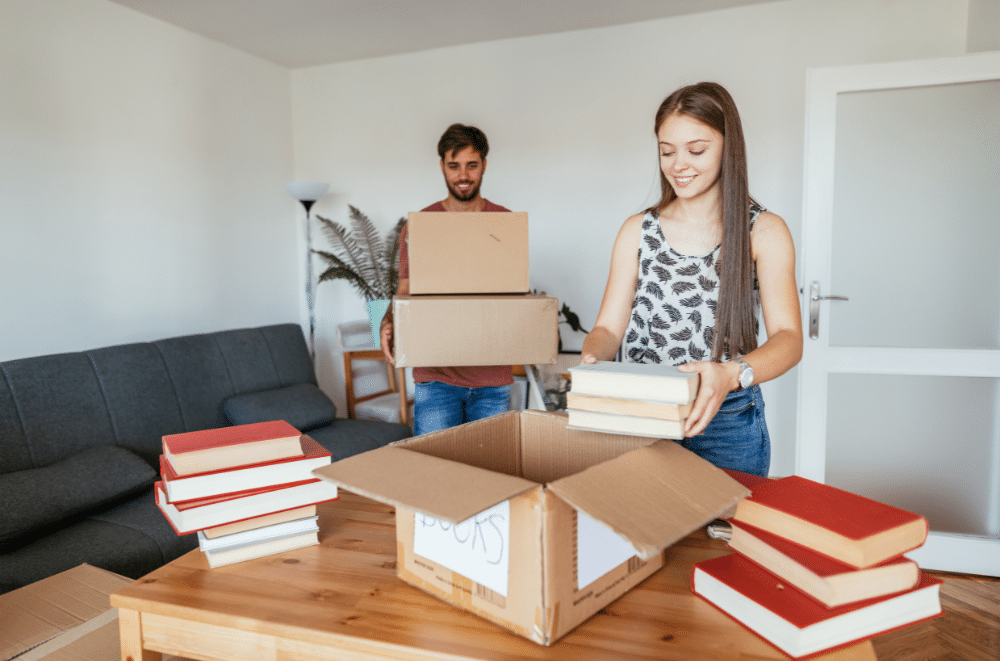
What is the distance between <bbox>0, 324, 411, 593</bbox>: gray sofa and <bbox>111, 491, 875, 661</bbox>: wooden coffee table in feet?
3.91

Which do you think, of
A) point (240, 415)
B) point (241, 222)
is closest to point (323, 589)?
point (240, 415)

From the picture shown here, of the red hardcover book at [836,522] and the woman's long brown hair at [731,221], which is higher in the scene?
the woman's long brown hair at [731,221]

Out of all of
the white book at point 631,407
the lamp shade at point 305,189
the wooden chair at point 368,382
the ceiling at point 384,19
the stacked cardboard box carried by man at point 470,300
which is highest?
Answer: the ceiling at point 384,19

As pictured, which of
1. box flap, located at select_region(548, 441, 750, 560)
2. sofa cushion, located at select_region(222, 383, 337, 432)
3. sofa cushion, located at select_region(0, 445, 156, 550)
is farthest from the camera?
sofa cushion, located at select_region(222, 383, 337, 432)

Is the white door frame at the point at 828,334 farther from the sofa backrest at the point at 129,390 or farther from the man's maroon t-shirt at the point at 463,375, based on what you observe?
the sofa backrest at the point at 129,390

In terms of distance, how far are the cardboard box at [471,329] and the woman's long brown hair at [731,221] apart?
1.09ft

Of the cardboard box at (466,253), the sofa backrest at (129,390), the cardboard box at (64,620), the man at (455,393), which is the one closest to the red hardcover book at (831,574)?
the cardboard box at (466,253)

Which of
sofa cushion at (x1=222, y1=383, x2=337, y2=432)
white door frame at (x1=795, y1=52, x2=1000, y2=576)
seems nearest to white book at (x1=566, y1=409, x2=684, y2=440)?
white door frame at (x1=795, y1=52, x2=1000, y2=576)

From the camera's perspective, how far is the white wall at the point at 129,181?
2.50 metres

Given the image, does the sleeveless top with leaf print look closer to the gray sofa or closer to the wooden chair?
the gray sofa

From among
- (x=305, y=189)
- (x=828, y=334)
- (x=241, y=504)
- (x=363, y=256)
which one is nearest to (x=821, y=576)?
(x=241, y=504)

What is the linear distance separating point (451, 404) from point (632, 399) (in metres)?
1.12

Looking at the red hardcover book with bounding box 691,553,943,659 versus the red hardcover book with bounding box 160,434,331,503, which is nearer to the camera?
the red hardcover book with bounding box 691,553,943,659

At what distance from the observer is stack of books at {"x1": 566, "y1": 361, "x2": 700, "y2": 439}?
814 millimetres
